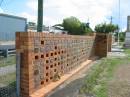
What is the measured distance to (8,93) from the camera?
5965 millimetres

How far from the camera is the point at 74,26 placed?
58750mm

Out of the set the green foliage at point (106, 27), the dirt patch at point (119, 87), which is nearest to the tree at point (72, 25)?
the green foliage at point (106, 27)

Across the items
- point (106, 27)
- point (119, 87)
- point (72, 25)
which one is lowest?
point (119, 87)

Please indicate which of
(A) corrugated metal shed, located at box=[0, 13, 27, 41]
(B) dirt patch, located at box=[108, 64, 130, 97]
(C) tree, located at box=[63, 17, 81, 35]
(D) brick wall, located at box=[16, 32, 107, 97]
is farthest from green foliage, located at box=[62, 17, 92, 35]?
(B) dirt patch, located at box=[108, 64, 130, 97]

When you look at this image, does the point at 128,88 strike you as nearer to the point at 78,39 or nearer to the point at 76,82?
the point at 76,82

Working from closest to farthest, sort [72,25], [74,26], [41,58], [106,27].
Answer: [41,58] → [74,26] → [72,25] → [106,27]

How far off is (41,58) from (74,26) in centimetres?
5226

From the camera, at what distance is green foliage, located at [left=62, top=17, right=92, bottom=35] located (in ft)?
182

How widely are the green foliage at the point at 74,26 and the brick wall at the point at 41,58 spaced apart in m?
45.0

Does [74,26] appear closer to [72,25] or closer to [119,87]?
[72,25]

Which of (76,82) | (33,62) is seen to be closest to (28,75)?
(33,62)

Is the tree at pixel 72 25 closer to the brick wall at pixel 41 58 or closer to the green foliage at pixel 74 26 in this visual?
the green foliage at pixel 74 26

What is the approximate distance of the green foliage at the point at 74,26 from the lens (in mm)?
55422

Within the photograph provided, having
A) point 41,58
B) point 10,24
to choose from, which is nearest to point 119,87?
point 41,58
